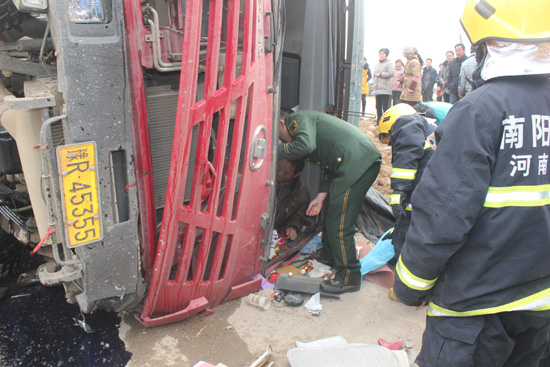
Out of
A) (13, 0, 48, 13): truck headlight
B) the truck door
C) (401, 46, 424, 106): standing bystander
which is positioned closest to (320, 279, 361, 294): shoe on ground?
the truck door

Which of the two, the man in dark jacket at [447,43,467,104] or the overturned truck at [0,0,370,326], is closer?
the overturned truck at [0,0,370,326]

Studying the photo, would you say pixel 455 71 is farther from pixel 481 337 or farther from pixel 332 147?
pixel 481 337

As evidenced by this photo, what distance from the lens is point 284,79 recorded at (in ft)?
13.0

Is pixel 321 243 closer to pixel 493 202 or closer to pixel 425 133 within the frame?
pixel 425 133

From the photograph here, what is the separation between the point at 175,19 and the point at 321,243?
230cm

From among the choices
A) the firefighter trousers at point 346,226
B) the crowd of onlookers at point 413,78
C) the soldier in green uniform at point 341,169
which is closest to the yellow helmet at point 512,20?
the soldier in green uniform at point 341,169

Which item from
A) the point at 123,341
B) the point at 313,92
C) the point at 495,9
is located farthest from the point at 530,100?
the point at 313,92

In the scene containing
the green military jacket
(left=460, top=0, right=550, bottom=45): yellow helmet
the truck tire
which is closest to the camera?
(left=460, top=0, right=550, bottom=45): yellow helmet

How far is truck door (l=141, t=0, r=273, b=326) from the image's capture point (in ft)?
6.91

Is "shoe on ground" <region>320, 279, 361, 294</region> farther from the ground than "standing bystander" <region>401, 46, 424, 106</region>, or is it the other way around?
"standing bystander" <region>401, 46, 424, 106</region>

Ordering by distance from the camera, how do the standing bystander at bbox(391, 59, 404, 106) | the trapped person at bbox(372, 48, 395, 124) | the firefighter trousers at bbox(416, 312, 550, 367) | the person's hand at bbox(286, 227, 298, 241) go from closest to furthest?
the firefighter trousers at bbox(416, 312, 550, 367) → the person's hand at bbox(286, 227, 298, 241) → the trapped person at bbox(372, 48, 395, 124) → the standing bystander at bbox(391, 59, 404, 106)

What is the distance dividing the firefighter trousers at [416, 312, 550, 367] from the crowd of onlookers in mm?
5539

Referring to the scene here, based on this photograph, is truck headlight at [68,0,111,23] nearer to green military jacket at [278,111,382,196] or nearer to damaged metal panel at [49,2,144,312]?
damaged metal panel at [49,2,144,312]

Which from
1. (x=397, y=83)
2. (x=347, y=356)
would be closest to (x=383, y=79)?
(x=397, y=83)
